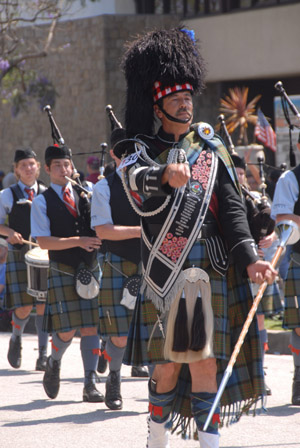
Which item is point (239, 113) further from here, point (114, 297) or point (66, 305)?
point (114, 297)

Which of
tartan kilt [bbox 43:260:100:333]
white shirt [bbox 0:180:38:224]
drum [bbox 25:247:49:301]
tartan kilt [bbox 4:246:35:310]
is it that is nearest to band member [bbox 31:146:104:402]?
tartan kilt [bbox 43:260:100:333]

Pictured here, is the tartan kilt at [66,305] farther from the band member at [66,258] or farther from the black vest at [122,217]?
the black vest at [122,217]

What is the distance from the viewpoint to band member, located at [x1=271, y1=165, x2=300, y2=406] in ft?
20.8

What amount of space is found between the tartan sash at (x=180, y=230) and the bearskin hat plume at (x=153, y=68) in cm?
32

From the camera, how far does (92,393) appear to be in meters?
6.68

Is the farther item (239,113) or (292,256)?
(239,113)

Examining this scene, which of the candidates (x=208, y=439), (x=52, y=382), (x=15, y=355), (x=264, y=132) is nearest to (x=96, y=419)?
(x=52, y=382)

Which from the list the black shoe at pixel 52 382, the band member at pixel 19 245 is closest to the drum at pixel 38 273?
the band member at pixel 19 245

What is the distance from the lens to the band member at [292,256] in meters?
6.33

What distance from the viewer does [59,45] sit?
66.2 ft

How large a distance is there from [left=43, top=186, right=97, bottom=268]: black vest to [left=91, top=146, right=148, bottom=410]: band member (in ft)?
1.06

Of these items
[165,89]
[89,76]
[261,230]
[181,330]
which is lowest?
[181,330]

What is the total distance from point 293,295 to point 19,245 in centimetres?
293

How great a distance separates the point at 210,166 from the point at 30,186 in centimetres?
431
